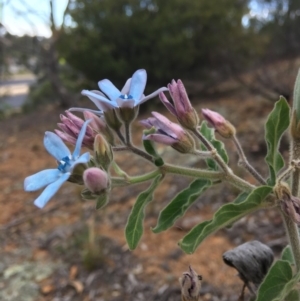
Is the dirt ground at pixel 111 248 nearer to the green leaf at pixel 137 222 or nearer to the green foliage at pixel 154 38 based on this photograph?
the green leaf at pixel 137 222

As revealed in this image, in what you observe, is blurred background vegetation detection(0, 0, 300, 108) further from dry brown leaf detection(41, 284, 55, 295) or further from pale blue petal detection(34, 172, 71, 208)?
pale blue petal detection(34, 172, 71, 208)

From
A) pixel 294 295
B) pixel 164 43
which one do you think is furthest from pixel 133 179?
pixel 164 43

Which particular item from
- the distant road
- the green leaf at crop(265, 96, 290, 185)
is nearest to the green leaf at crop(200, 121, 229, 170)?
the green leaf at crop(265, 96, 290, 185)

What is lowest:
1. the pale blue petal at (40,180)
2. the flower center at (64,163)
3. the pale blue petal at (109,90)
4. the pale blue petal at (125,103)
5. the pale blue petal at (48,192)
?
the pale blue petal at (48,192)

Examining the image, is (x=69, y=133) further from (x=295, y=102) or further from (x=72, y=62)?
(x=72, y=62)

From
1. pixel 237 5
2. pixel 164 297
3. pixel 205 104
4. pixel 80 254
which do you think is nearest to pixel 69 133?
pixel 164 297

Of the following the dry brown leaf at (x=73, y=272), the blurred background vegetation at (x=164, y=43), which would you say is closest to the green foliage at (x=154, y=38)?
the blurred background vegetation at (x=164, y=43)

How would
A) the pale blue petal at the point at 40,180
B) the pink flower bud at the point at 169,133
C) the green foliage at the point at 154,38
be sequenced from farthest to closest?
the green foliage at the point at 154,38, the pink flower bud at the point at 169,133, the pale blue petal at the point at 40,180
